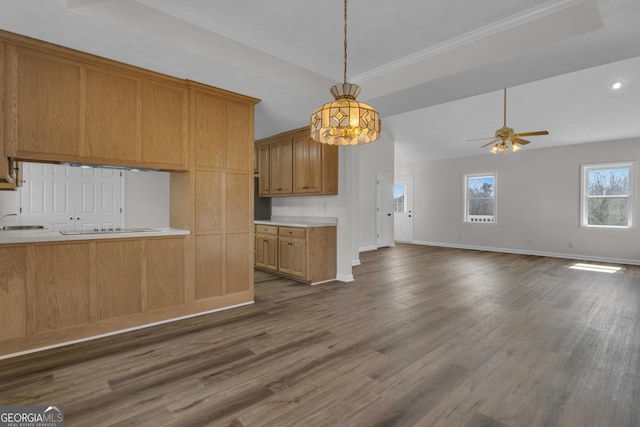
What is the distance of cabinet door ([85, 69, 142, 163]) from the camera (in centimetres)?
278

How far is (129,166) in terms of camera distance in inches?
119

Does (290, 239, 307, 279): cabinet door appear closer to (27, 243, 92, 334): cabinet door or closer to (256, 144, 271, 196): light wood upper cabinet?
(256, 144, 271, 196): light wood upper cabinet

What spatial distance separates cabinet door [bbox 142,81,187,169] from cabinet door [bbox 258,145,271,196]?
2.63 m

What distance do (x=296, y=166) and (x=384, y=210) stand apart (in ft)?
14.6

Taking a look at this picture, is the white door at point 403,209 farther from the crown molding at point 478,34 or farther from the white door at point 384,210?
the crown molding at point 478,34

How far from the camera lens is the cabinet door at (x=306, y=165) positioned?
16.1 feet

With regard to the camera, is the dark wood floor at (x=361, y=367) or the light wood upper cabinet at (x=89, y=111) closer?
the dark wood floor at (x=361, y=367)

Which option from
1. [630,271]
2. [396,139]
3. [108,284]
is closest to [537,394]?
[108,284]

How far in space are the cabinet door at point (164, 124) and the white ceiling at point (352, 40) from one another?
9.3 inches

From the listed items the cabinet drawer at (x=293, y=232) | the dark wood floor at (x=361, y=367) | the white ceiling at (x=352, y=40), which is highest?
the white ceiling at (x=352, y=40)

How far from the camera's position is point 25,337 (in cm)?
245

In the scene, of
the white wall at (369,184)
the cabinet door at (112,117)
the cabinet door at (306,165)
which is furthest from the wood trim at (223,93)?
the white wall at (369,184)

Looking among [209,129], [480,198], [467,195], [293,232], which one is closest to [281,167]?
[293,232]

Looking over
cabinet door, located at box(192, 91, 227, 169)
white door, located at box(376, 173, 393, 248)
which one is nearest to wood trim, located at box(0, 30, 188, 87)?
cabinet door, located at box(192, 91, 227, 169)
